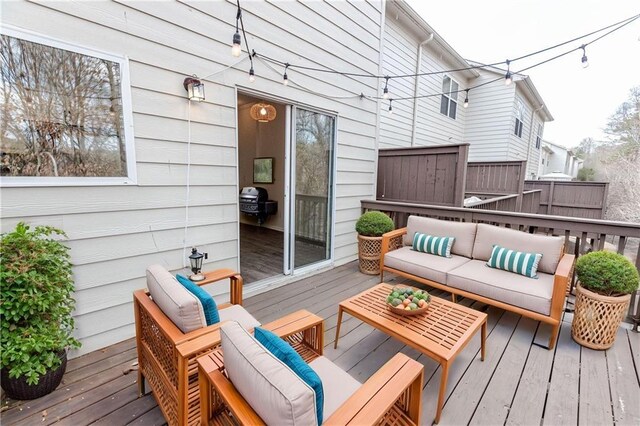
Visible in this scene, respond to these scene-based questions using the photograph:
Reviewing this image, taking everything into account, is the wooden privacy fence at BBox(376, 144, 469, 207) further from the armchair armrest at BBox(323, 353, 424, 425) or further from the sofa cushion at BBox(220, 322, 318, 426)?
the sofa cushion at BBox(220, 322, 318, 426)

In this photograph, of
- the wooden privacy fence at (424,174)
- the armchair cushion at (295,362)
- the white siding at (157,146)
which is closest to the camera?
the armchair cushion at (295,362)

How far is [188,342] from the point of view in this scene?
4.42 feet

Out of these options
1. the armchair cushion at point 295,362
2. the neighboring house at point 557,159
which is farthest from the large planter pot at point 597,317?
the neighboring house at point 557,159

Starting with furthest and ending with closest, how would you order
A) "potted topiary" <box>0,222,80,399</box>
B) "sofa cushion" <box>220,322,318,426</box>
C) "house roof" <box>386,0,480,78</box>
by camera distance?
"house roof" <box>386,0,480,78</box>, "potted topiary" <box>0,222,80,399</box>, "sofa cushion" <box>220,322,318,426</box>

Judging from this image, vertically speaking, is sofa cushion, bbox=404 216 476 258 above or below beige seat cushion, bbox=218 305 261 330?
above

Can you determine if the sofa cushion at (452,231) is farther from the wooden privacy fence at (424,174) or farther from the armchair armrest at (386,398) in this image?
the armchair armrest at (386,398)

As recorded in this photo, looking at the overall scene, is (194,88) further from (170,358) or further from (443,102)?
(443,102)

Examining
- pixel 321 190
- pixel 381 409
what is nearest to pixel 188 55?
pixel 321 190

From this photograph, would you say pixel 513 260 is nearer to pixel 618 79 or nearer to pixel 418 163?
pixel 418 163

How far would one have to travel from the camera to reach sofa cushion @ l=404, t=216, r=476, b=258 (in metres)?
A: 3.34

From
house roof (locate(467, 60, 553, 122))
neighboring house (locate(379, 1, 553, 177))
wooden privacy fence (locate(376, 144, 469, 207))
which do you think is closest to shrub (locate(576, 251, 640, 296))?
wooden privacy fence (locate(376, 144, 469, 207))

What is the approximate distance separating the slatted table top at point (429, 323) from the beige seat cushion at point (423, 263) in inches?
29.3

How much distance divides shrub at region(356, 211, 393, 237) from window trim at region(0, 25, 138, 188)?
272 centimetres

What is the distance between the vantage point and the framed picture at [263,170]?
22.2ft
